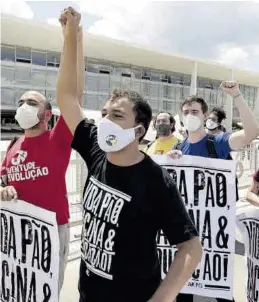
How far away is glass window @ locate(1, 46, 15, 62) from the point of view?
2172 cm

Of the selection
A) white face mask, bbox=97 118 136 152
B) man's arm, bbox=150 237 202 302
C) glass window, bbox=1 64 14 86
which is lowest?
man's arm, bbox=150 237 202 302

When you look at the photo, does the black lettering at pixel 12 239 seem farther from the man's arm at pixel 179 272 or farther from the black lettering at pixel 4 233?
the man's arm at pixel 179 272

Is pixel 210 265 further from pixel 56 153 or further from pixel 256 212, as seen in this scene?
pixel 56 153

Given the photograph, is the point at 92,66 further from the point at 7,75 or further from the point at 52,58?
the point at 7,75

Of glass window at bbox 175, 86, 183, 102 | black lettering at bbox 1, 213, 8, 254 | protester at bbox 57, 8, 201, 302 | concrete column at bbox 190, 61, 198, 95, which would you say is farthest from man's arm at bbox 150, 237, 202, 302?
glass window at bbox 175, 86, 183, 102

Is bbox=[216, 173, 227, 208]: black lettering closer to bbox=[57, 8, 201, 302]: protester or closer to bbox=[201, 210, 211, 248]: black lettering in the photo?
bbox=[201, 210, 211, 248]: black lettering

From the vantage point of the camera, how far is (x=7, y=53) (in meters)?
22.2

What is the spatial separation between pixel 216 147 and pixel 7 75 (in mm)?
19859

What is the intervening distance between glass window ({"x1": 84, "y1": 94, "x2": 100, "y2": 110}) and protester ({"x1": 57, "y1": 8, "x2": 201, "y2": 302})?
A: 23.2m

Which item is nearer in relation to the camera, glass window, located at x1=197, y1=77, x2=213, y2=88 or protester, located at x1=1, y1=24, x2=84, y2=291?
protester, located at x1=1, y1=24, x2=84, y2=291

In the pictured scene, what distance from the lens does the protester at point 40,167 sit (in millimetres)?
Result: 2695

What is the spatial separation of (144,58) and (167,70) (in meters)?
3.91

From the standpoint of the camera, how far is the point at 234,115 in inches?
1483

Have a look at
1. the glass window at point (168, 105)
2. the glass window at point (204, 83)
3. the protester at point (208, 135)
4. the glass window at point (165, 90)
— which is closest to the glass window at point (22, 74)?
the glass window at point (168, 105)
